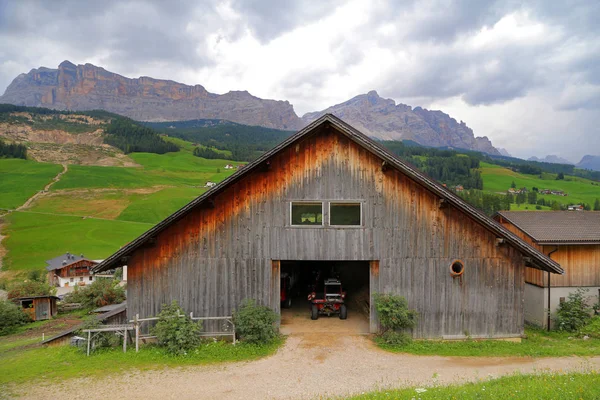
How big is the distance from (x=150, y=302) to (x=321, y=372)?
7.67m

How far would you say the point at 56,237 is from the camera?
75.9 m

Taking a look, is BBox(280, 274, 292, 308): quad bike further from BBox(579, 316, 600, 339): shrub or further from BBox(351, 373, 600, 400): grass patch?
BBox(579, 316, 600, 339): shrub

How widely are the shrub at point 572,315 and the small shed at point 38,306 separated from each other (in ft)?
147

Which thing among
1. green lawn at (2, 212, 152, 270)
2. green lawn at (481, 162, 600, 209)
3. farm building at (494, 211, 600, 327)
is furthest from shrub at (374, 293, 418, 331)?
green lawn at (481, 162, 600, 209)

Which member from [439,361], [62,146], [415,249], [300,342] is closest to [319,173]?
[415,249]

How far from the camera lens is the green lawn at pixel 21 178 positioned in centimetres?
10020

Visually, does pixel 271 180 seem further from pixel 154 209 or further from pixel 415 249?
pixel 154 209

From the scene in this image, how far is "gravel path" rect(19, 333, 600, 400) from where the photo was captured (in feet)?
33.9

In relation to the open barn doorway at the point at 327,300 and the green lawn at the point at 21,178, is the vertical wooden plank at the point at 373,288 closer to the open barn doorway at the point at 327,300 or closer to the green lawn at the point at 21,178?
the open barn doorway at the point at 327,300

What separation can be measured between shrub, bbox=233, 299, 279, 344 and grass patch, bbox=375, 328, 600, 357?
442 centimetres

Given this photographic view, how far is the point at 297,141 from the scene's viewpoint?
46.7ft

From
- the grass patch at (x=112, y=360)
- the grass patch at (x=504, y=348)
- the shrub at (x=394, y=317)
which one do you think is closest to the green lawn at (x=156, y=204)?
the grass patch at (x=112, y=360)

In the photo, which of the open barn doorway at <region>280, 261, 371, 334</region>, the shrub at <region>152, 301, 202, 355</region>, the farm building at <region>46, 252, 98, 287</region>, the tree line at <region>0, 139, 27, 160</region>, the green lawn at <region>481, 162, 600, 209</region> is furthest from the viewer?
the tree line at <region>0, 139, 27, 160</region>

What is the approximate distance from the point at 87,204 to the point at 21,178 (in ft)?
118
